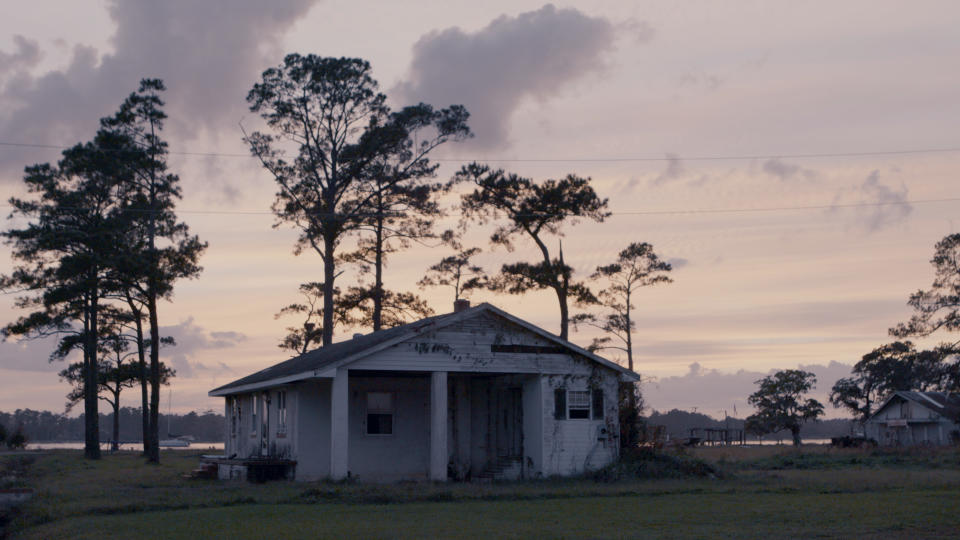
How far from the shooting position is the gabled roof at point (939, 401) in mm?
67312

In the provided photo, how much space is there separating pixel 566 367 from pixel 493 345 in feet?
8.39

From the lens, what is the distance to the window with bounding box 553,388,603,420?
96.1 feet

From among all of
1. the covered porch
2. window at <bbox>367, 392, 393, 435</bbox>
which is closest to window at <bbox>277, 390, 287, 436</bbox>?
the covered porch

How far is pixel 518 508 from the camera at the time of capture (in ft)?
64.6

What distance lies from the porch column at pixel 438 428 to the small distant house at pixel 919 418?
159ft

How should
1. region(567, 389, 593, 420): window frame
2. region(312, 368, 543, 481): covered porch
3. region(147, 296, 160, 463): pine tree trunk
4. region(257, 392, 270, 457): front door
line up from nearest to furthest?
1. region(312, 368, 543, 481): covered porch
2. region(567, 389, 593, 420): window frame
3. region(257, 392, 270, 457): front door
4. region(147, 296, 160, 463): pine tree trunk

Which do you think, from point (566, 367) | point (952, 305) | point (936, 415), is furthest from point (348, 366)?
point (936, 415)

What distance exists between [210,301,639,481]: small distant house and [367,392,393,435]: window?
3cm

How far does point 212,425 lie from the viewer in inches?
6594

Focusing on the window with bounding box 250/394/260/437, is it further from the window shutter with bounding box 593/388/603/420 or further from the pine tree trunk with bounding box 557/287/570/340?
the pine tree trunk with bounding box 557/287/570/340

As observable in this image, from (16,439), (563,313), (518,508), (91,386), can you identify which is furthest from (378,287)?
(16,439)

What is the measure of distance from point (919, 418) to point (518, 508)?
59.8 metres

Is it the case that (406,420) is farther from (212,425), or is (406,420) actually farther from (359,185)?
(212,425)

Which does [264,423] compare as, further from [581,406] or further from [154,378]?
[154,378]
